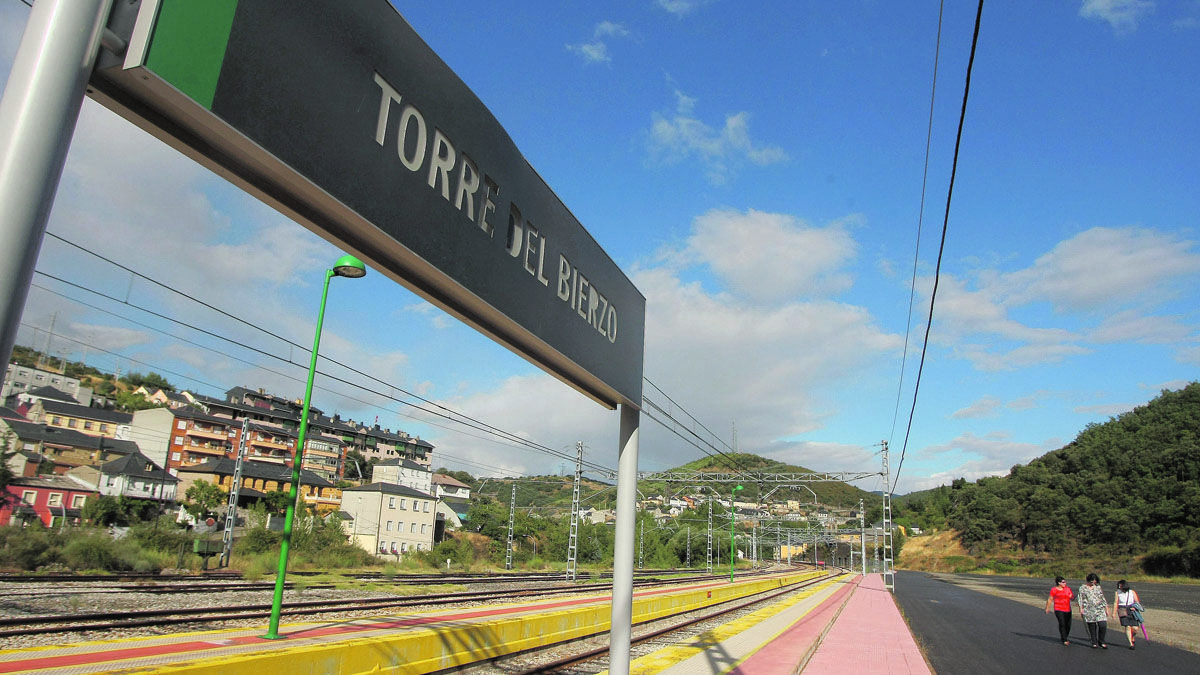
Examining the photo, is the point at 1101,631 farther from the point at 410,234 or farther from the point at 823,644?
the point at 410,234

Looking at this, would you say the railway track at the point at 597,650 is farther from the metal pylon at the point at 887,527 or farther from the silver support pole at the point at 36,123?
the metal pylon at the point at 887,527

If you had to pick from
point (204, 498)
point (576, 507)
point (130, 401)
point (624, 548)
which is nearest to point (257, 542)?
point (576, 507)

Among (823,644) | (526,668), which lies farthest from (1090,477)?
(526,668)

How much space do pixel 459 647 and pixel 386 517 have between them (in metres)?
52.8

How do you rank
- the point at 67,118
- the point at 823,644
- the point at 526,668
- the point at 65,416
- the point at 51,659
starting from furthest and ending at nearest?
1. the point at 65,416
2. the point at 823,644
3. the point at 526,668
4. the point at 51,659
5. the point at 67,118

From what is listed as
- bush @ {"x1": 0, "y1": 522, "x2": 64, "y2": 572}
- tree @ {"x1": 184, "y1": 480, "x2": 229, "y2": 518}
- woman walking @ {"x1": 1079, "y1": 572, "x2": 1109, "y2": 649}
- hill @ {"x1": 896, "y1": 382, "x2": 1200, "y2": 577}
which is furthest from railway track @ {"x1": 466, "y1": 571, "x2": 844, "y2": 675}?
hill @ {"x1": 896, "y1": 382, "x2": 1200, "y2": 577}

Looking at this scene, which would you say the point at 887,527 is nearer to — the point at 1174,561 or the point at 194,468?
the point at 1174,561

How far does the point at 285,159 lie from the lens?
232 centimetres

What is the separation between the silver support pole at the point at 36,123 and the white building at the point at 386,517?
59039mm

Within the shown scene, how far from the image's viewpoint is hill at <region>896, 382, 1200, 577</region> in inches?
2687

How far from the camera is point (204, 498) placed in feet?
186

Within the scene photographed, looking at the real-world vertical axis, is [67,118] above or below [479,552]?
above

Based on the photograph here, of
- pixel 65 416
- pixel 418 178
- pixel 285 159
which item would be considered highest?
pixel 65 416

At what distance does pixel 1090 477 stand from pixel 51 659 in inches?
4317
